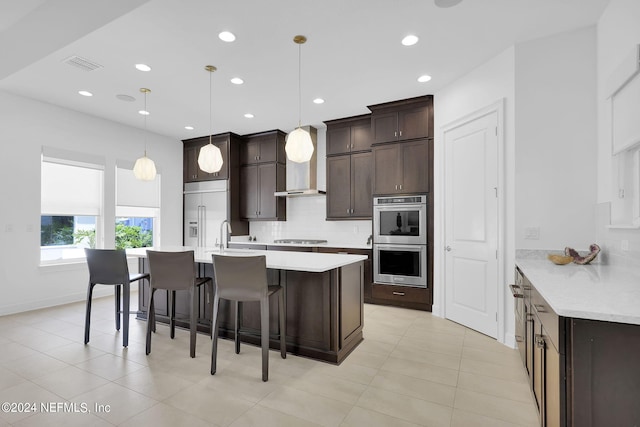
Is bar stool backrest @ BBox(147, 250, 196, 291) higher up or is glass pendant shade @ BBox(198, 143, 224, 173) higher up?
glass pendant shade @ BBox(198, 143, 224, 173)

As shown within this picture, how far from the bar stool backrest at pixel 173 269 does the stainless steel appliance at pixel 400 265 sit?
265 centimetres

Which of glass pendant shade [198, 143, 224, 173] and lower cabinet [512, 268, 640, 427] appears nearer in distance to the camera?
lower cabinet [512, 268, 640, 427]

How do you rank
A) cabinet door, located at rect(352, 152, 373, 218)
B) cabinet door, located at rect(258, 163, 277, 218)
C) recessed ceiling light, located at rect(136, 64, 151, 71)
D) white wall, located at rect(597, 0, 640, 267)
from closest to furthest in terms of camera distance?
white wall, located at rect(597, 0, 640, 267), recessed ceiling light, located at rect(136, 64, 151, 71), cabinet door, located at rect(352, 152, 373, 218), cabinet door, located at rect(258, 163, 277, 218)

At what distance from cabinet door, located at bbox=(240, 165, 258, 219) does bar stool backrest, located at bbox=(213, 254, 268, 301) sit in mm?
3628

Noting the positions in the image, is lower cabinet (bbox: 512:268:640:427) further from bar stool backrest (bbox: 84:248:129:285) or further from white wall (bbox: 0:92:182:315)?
white wall (bbox: 0:92:182:315)

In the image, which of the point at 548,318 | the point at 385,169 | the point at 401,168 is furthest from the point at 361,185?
the point at 548,318

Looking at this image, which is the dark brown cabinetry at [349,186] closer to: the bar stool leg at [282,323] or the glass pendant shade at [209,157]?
the glass pendant shade at [209,157]

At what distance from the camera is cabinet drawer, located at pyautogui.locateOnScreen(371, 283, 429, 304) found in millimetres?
4250

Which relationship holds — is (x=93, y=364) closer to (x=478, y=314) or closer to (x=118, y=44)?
(x=118, y=44)

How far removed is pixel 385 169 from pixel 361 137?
2.66 ft

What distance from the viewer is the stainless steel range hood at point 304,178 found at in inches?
219

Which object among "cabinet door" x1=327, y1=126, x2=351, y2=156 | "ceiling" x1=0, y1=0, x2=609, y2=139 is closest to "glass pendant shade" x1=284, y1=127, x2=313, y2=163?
"ceiling" x1=0, y1=0, x2=609, y2=139

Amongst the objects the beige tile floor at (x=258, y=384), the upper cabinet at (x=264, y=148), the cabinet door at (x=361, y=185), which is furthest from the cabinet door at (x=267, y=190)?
the beige tile floor at (x=258, y=384)

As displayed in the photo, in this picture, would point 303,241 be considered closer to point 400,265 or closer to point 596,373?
point 400,265
